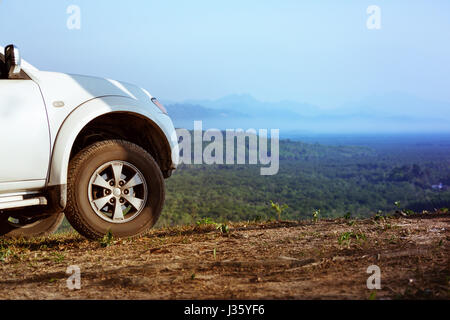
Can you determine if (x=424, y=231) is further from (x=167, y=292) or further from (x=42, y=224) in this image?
(x=42, y=224)

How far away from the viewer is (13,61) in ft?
15.6

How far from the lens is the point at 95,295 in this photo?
3809 millimetres

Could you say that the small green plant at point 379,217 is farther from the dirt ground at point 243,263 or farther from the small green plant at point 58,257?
the small green plant at point 58,257

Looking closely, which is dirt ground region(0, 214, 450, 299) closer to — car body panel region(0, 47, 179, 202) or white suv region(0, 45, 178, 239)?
white suv region(0, 45, 178, 239)

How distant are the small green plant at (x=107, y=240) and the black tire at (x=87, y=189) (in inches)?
1.2

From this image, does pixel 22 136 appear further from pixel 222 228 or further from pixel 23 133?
pixel 222 228

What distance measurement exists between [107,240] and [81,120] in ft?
3.74

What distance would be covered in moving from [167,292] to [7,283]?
142 centimetres

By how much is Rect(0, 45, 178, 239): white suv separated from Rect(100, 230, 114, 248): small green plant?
0.05 meters

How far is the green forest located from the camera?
161ft

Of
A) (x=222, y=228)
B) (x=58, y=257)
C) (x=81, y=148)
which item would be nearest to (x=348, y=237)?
(x=222, y=228)

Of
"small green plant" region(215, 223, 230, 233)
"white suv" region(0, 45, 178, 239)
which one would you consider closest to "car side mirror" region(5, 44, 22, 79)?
"white suv" region(0, 45, 178, 239)

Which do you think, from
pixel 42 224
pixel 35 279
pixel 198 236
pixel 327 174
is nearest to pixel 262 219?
pixel 198 236

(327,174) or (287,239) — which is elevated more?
(287,239)
